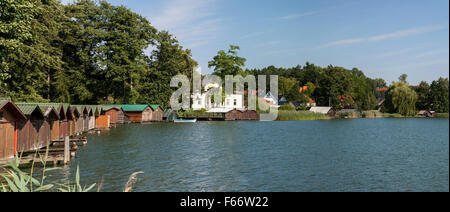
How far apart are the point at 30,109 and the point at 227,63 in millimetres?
68320

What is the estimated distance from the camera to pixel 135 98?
75.7 m

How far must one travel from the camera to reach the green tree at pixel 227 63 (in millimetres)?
91000

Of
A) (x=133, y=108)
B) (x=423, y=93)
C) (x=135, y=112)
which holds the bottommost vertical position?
(x=135, y=112)

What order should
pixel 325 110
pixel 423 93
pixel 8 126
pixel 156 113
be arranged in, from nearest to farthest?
pixel 8 126 → pixel 423 93 → pixel 156 113 → pixel 325 110

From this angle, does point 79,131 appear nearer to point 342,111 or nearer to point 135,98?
point 135,98

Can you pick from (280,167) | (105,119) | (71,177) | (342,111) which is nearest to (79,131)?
(105,119)

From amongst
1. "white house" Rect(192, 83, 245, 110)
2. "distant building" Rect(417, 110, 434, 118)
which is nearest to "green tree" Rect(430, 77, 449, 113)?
"distant building" Rect(417, 110, 434, 118)

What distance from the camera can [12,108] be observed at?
72.9 ft

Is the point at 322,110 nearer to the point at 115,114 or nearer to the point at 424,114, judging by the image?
the point at 424,114

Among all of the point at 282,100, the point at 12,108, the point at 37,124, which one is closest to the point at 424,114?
the point at 282,100

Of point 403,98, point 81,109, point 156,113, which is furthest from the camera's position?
point 156,113

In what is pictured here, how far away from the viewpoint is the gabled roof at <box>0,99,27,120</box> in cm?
2073

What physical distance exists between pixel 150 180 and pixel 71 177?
15.6 feet

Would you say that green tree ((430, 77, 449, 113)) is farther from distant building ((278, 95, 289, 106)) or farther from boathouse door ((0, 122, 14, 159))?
distant building ((278, 95, 289, 106))
